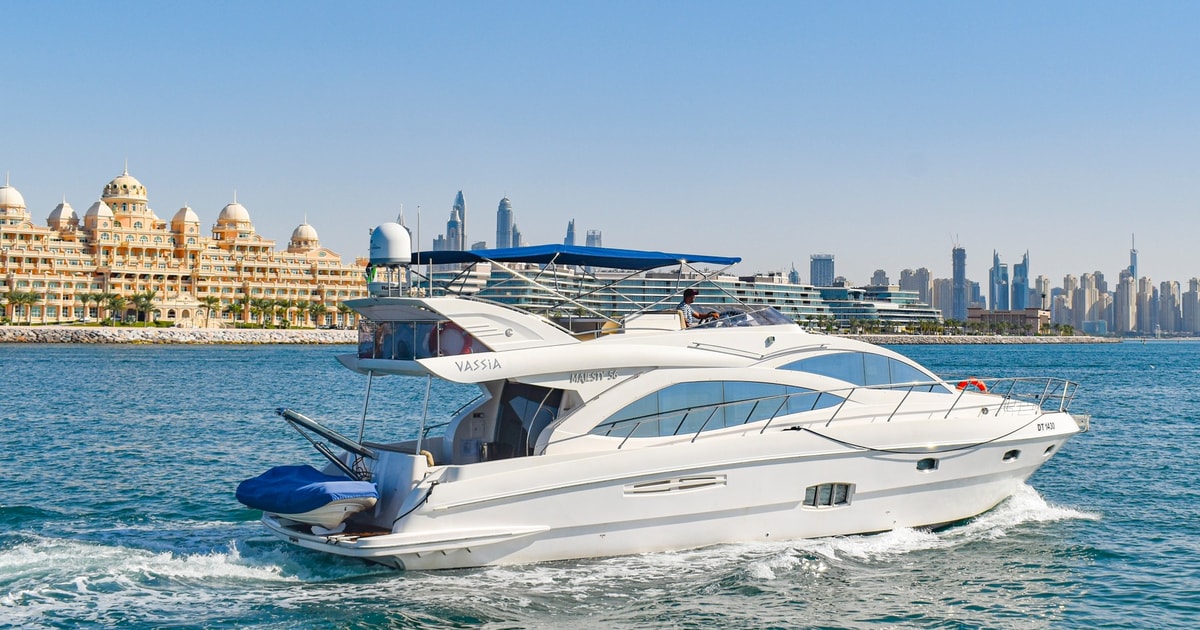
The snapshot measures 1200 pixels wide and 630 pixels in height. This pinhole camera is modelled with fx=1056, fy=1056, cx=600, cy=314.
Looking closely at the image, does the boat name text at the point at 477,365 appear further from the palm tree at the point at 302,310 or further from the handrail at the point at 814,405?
Answer: the palm tree at the point at 302,310

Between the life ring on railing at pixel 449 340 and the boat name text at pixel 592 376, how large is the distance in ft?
4.11

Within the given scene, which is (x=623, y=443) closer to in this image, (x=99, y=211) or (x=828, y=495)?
(x=828, y=495)

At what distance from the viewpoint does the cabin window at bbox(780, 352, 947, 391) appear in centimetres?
1297

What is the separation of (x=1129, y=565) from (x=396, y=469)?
8484 mm

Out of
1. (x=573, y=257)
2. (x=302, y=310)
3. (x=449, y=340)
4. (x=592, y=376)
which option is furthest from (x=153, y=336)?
(x=592, y=376)

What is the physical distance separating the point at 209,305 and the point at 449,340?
128 meters

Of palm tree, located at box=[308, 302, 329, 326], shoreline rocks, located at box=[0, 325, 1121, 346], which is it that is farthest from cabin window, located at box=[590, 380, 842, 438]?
palm tree, located at box=[308, 302, 329, 326]

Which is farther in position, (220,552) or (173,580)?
(220,552)

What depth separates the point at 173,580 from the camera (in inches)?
426

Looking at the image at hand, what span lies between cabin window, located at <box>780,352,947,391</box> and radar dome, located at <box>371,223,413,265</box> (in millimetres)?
4687

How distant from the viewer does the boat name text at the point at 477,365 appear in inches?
427

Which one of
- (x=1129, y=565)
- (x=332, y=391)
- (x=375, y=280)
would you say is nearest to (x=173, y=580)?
(x=375, y=280)

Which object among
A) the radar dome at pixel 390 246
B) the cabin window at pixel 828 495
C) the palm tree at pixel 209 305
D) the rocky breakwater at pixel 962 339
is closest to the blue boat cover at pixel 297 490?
the radar dome at pixel 390 246

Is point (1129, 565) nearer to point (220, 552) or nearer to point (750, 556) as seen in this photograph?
point (750, 556)
